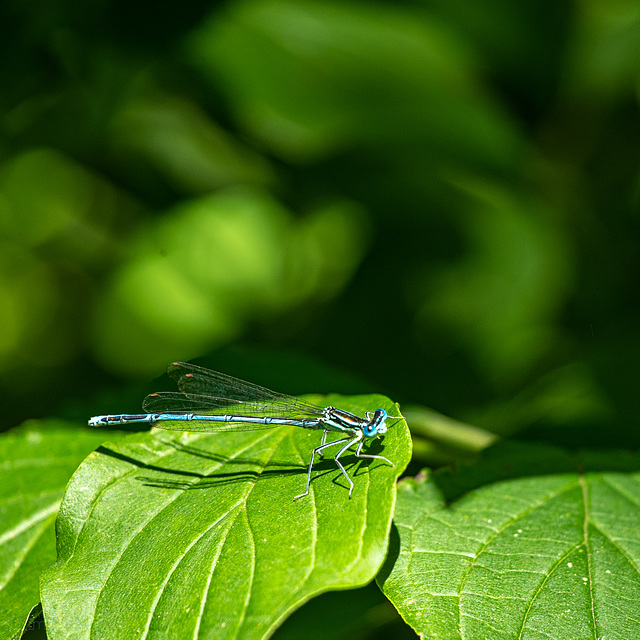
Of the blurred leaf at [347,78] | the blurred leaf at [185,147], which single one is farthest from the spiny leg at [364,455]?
the blurred leaf at [185,147]

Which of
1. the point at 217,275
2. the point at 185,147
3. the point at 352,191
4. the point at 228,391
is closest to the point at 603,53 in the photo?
the point at 352,191

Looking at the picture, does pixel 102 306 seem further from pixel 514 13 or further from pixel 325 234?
pixel 514 13

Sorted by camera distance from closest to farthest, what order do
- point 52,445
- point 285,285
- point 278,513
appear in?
point 278,513
point 52,445
point 285,285

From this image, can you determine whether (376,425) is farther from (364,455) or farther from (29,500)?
(29,500)

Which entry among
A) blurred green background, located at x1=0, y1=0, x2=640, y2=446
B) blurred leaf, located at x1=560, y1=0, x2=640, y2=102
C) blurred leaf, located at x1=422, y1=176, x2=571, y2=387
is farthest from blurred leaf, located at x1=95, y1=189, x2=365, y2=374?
blurred leaf, located at x1=560, y1=0, x2=640, y2=102

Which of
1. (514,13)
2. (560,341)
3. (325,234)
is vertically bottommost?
(560,341)

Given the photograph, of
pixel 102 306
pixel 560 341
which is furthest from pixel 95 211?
pixel 560 341

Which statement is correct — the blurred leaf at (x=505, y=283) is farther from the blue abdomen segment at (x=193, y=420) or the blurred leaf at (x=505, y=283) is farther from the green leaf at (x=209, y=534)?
the green leaf at (x=209, y=534)
